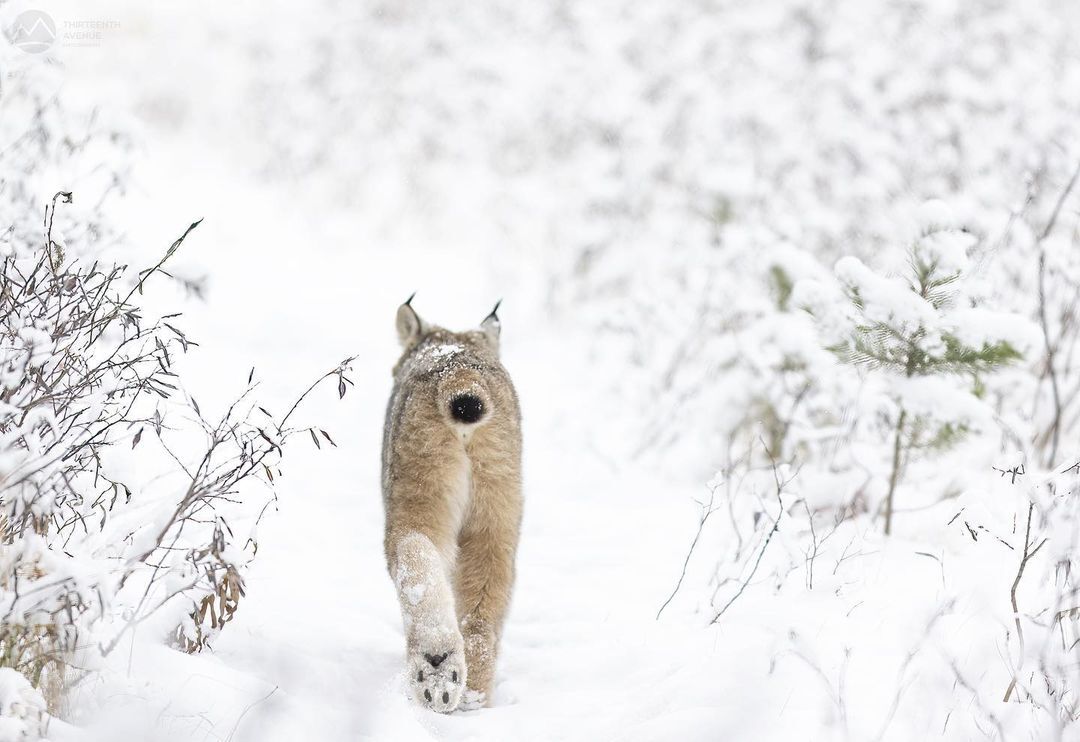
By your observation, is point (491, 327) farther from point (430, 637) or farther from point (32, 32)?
point (32, 32)

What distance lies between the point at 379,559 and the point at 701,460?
358cm

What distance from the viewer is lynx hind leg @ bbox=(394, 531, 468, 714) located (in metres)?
3.31

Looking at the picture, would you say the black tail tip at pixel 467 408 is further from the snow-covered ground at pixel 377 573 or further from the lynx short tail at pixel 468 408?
the snow-covered ground at pixel 377 573

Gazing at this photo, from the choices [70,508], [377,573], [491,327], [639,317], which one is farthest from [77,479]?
[639,317]

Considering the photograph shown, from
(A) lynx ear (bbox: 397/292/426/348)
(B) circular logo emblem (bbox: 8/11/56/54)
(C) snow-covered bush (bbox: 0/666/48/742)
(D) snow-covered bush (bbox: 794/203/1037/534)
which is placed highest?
(B) circular logo emblem (bbox: 8/11/56/54)

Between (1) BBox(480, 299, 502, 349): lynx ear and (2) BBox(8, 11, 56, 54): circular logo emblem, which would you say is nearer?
(2) BBox(8, 11, 56, 54): circular logo emblem

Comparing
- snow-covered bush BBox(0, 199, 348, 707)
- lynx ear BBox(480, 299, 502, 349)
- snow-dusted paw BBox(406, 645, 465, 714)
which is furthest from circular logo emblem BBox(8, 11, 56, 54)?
snow-dusted paw BBox(406, 645, 465, 714)

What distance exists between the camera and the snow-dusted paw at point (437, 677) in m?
3.30

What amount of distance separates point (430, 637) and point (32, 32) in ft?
11.7

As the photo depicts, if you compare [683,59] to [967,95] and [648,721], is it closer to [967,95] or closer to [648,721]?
[967,95]

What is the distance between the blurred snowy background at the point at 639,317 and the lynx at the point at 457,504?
284mm

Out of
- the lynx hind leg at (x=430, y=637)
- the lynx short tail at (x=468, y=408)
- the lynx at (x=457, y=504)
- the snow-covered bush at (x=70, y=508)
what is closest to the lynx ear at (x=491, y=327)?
the lynx at (x=457, y=504)

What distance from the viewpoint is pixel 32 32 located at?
177 inches

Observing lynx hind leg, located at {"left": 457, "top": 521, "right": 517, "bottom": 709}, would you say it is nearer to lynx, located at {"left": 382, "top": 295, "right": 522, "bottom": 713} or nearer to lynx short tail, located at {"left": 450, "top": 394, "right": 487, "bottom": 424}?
lynx, located at {"left": 382, "top": 295, "right": 522, "bottom": 713}
